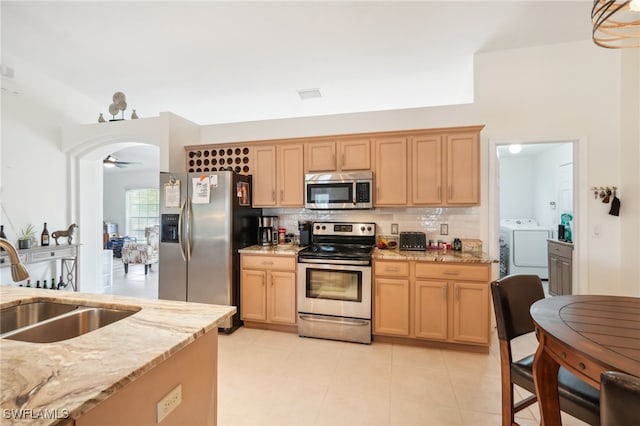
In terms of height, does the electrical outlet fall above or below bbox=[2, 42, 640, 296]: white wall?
below

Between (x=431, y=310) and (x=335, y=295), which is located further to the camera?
(x=335, y=295)

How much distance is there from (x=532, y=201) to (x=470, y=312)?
479 cm

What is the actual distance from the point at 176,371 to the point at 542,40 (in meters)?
4.17

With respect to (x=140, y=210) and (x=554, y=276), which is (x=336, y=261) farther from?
(x=140, y=210)

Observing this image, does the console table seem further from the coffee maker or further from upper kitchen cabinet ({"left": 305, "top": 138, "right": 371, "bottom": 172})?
upper kitchen cabinet ({"left": 305, "top": 138, "right": 371, "bottom": 172})

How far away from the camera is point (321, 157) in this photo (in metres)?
3.38

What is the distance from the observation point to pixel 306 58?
316 cm

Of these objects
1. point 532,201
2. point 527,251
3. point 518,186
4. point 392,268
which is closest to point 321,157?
point 392,268

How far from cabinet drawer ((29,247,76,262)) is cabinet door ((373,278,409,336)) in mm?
4136

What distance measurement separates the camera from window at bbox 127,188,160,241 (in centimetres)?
901

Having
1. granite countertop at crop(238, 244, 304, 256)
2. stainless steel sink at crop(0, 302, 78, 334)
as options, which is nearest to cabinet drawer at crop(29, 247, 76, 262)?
granite countertop at crop(238, 244, 304, 256)

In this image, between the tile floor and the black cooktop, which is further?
the black cooktop

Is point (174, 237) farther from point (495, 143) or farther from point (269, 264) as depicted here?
point (495, 143)

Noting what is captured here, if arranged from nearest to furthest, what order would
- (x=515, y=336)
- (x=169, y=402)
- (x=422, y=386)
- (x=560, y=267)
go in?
(x=169, y=402), (x=515, y=336), (x=422, y=386), (x=560, y=267)
